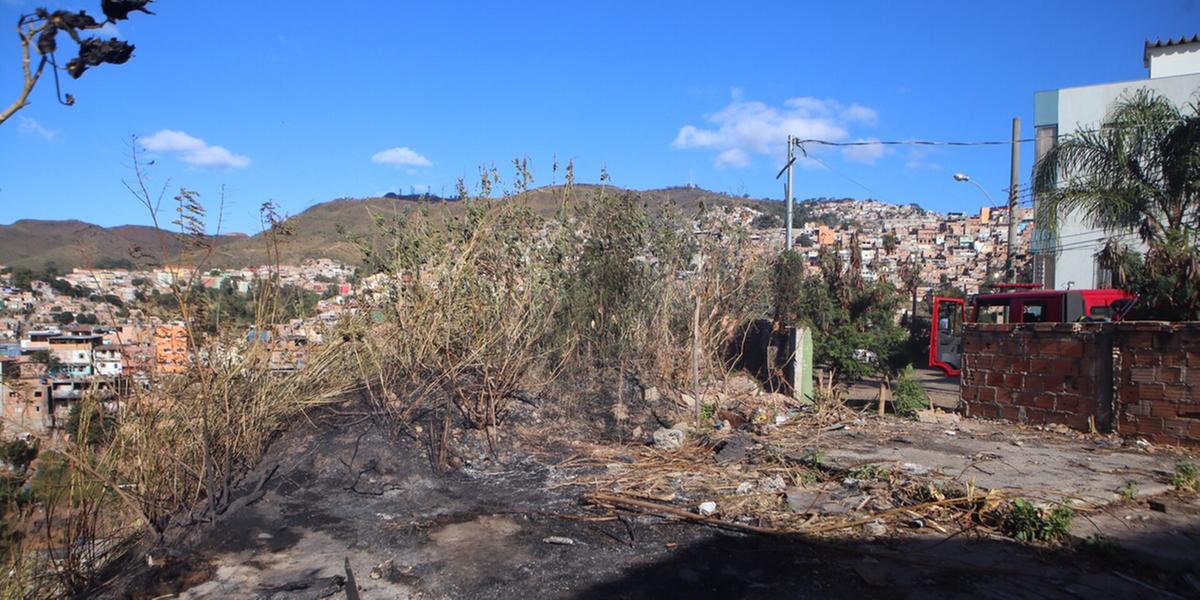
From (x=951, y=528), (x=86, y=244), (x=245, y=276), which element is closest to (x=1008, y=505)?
(x=951, y=528)

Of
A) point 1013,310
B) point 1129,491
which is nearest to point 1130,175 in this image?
point 1013,310

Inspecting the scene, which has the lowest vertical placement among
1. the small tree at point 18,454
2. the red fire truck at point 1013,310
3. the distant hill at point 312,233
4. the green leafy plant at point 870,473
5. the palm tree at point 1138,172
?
the green leafy plant at point 870,473

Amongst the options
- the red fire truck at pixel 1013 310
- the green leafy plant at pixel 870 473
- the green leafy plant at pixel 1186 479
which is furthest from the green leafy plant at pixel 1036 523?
the red fire truck at pixel 1013 310

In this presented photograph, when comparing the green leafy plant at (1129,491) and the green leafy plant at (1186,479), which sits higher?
the green leafy plant at (1186,479)

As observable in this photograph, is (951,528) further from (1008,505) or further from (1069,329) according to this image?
(1069,329)

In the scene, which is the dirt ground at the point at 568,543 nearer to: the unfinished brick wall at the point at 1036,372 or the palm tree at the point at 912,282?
the unfinished brick wall at the point at 1036,372

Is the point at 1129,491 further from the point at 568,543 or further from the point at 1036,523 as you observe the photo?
the point at 568,543

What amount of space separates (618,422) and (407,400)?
2325 mm

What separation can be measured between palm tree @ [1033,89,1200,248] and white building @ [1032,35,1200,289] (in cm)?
1152

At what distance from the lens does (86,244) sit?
4.86 meters

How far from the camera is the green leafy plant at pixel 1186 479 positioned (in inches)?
230

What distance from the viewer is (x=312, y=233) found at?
847 cm

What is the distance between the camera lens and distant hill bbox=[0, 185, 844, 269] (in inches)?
194

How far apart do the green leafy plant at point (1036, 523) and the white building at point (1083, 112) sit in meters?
22.3
